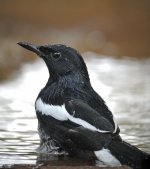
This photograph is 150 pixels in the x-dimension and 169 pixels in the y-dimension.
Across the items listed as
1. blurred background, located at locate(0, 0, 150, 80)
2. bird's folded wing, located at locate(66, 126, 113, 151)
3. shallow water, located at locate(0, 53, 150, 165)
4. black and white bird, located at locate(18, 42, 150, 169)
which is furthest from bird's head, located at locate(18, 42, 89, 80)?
blurred background, located at locate(0, 0, 150, 80)

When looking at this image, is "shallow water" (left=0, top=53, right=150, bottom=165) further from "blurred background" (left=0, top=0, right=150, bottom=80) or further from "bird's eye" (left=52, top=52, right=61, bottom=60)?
"blurred background" (left=0, top=0, right=150, bottom=80)

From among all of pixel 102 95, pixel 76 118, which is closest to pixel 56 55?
pixel 76 118

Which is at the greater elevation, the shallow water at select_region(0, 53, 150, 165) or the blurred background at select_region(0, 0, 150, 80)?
the blurred background at select_region(0, 0, 150, 80)

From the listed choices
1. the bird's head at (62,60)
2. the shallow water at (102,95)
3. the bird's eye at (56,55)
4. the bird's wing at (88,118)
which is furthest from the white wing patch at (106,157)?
the bird's eye at (56,55)

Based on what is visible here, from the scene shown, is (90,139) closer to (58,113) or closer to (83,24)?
(58,113)

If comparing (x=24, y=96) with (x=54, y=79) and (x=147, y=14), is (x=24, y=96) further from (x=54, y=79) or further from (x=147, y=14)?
(x=147, y=14)

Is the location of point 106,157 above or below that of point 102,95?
below

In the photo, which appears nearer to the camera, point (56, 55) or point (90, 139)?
point (90, 139)

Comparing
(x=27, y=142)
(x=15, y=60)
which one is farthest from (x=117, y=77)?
(x=27, y=142)

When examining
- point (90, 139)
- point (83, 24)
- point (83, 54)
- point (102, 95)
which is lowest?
point (90, 139)
